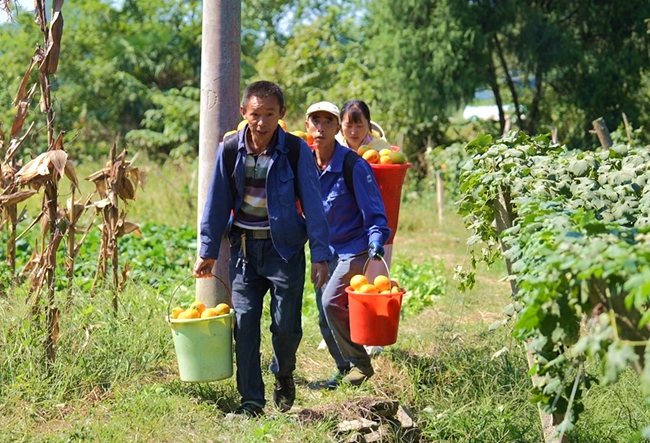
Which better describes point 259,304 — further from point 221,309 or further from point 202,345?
point 202,345

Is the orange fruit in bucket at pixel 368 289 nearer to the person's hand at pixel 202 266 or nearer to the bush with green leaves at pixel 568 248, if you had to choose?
the bush with green leaves at pixel 568 248

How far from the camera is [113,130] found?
78.8 ft

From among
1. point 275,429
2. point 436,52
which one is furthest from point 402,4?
point 275,429

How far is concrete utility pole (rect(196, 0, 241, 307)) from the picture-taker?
18.5 feet

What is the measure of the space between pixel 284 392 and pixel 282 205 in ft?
3.60

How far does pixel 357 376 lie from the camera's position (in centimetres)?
548

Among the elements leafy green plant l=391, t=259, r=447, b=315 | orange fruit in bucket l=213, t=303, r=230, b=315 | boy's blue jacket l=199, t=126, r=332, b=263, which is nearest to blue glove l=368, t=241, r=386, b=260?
boy's blue jacket l=199, t=126, r=332, b=263

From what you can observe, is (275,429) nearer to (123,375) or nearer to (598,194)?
(123,375)

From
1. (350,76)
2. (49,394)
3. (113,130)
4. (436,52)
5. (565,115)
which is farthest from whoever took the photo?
(113,130)

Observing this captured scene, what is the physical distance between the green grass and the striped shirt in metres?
1.04

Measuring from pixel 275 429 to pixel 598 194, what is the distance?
6.47 feet

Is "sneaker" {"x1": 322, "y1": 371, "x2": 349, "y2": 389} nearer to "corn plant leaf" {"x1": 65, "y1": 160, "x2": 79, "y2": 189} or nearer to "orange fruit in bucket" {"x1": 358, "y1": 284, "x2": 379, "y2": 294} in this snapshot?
"orange fruit in bucket" {"x1": 358, "y1": 284, "x2": 379, "y2": 294}

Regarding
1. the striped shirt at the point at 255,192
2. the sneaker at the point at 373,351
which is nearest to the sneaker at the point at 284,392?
the striped shirt at the point at 255,192

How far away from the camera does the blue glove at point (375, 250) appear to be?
5.21 m
